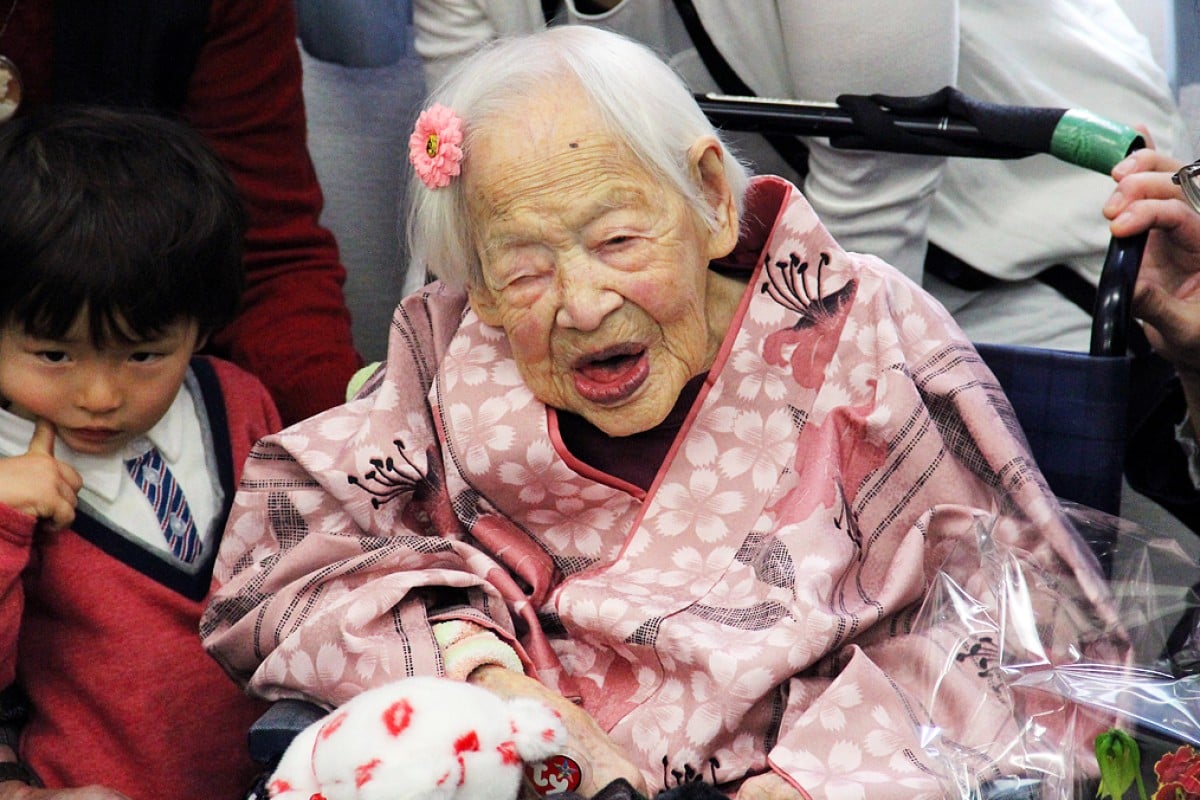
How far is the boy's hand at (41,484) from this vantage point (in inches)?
63.9

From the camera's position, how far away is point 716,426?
1.71 m

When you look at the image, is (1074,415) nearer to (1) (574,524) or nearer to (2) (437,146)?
(1) (574,524)

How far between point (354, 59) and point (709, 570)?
1517 millimetres

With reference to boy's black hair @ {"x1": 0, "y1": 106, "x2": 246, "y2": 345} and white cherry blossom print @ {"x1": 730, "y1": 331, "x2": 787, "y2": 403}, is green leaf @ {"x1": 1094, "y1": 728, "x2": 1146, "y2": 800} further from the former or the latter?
boy's black hair @ {"x1": 0, "y1": 106, "x2": 246, "y2": 345}

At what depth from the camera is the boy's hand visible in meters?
1.62

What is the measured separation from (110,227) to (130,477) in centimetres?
33

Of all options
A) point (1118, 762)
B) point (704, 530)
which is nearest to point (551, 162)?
point (704, 530)

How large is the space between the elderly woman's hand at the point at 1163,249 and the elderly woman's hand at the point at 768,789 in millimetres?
773

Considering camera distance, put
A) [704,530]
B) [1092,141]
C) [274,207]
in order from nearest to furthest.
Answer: [704,530]
[1092,141]
[274,207]

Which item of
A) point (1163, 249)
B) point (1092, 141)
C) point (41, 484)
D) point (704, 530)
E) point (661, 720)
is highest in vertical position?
point (1092, 141)

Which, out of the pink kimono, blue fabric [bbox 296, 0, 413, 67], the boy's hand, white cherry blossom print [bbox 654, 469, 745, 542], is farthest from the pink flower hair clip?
blue fabric [bbox 296, 0, 413, 67]

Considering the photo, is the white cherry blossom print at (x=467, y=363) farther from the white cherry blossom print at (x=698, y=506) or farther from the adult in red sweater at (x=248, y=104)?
the adult in red sweater at (x=248, y=104)

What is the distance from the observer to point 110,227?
1.65 metres

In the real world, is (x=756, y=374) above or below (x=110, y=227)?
below
